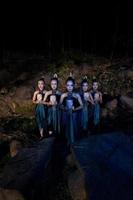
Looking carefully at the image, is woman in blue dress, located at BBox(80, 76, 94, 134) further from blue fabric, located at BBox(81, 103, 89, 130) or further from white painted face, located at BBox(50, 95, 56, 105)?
white painted face, located at BBox(50, 95, 56, 105)

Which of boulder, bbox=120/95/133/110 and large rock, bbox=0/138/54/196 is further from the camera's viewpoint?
boulder, bbox=120/95/133/110

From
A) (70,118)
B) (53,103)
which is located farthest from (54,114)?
(70,118)

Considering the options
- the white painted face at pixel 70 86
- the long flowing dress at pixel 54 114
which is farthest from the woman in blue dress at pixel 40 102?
the white painted face at pixel 70 86

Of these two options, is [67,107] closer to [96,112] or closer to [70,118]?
[70,118]

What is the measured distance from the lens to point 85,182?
254 inches

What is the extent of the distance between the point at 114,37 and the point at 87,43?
1.07 metres

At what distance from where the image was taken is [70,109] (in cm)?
780

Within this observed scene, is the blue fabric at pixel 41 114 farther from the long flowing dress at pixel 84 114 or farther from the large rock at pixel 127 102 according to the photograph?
the large rock at pixel 127 102

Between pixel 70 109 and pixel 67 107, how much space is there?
0.07 metres

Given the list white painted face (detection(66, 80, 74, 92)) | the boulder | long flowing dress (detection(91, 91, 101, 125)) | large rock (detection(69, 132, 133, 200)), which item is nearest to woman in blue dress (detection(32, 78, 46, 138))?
white painted face (detection(66, 80, 74, 92))

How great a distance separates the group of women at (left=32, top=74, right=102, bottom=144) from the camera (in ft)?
25.8

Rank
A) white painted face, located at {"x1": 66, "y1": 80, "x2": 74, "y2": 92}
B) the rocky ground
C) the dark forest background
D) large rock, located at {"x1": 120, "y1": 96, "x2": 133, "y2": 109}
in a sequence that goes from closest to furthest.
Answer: white painted face, located at {"x1": 66, "y1": 80, "x2": 74, "y2": 92}, the rocky ground, large rock, located at {"x1": 120, "y1": 96, "x2": 133, "y2": 109}, the dark forest background

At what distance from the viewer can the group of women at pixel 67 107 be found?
7.86 m

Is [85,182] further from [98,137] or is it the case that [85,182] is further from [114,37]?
[114,37]
